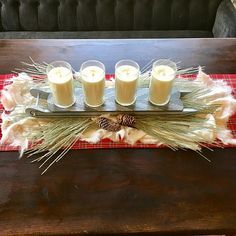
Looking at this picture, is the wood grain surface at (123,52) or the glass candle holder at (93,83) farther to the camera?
the wood grain surface at (123,52)

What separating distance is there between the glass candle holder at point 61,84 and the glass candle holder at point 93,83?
4 cm

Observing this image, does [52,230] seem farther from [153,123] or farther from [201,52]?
[201,52]

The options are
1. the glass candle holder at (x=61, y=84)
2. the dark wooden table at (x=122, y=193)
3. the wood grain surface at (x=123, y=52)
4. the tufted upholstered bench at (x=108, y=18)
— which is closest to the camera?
the dark wooden table at (x=122, y=193)

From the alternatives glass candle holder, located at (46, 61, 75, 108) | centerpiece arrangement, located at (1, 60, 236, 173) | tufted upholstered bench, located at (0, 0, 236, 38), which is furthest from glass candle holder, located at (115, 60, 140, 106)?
tufted upholstered bench, located at (0, 0, 236, 38)

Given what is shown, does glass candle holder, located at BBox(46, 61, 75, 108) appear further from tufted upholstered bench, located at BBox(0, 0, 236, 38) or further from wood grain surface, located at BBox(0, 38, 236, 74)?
tufted upholstered bench, located at BBox(0, 0, 236, 38)

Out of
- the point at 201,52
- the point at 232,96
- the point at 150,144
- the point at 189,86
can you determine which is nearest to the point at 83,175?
the point at 150,144

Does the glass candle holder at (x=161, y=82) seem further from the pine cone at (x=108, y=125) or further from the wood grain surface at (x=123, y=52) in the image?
the wood grain surface at (x=123, y=52)

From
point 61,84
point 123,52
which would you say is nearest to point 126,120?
point 61,84

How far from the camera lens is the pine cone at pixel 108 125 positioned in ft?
3.24

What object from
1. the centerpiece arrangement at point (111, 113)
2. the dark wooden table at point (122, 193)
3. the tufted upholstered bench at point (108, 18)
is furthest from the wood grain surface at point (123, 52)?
the tufted upholstered bench at point (108, 18)

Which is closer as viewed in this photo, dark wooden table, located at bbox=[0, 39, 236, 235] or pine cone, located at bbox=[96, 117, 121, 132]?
dark wooden table, located at bbox=[0, 39, 236, 235]

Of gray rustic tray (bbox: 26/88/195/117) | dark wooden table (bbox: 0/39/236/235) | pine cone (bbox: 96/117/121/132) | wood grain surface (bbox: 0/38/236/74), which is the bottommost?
dark wooden table (bbox: 0/39/236/235)

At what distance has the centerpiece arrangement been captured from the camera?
0.97m

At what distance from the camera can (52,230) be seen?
2.65 ft
